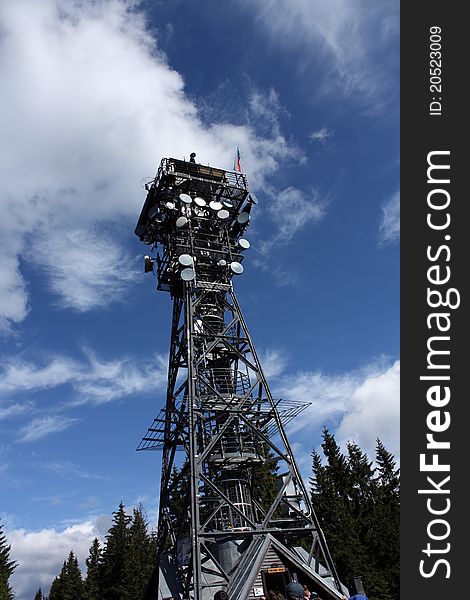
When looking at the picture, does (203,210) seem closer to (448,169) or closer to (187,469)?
(187,469)

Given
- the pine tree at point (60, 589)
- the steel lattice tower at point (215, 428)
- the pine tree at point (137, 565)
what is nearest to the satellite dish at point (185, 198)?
the steel lattice tower at point (215, 428)

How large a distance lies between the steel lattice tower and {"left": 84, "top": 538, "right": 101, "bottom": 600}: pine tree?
33845 mm

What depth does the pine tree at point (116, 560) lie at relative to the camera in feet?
150

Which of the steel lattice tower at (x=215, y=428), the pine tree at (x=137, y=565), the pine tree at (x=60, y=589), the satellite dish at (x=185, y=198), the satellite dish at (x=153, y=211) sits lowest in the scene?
the pine tree at (x=60, y=589)

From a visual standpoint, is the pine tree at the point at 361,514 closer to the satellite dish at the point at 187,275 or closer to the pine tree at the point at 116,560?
the pine tree at the point at 116,560

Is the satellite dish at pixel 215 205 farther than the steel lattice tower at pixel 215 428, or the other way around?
the satellite dish at pixel 215 205

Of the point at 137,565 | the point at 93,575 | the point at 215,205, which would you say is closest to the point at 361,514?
the point at 137,565

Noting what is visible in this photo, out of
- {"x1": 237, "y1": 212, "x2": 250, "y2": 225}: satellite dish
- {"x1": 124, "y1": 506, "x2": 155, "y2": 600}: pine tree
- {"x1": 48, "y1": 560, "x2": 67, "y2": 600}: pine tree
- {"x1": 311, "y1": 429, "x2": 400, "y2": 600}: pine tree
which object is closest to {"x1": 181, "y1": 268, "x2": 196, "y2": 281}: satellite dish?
{"x1": 237, "y1": 212, "x2": 250, "y2": 225}: satellite dish

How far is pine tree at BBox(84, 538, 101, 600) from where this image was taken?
49.2 metres

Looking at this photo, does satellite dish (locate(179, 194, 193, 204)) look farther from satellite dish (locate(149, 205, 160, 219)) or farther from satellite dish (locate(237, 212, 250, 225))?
satellite dish (locate(237, 212, 250, 225))

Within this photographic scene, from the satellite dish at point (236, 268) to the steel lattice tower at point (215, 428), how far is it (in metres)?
0.07

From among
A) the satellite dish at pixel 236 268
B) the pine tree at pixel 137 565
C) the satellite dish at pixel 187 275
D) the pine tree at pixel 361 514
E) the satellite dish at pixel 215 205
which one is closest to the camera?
the satellite dish at pixel 187 275

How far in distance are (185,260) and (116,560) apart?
40374mm

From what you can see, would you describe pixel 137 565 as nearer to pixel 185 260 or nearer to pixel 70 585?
pixel 70 585
